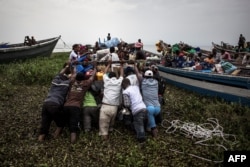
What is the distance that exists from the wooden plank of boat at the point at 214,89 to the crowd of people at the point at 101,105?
10.7 ft

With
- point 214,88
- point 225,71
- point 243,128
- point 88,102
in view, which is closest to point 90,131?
A: point 88,102

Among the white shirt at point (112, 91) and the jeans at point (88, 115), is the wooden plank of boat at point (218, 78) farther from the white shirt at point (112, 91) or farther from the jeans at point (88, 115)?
the jeans at point (88, 115)

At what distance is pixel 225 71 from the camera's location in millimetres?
9773

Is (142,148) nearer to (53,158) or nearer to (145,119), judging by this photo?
(145,119)

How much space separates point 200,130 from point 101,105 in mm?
2780

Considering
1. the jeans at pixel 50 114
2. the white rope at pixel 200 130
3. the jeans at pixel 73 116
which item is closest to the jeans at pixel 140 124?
the white rope at pixel 200 130

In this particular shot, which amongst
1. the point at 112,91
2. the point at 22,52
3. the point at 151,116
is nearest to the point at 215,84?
the point at 151,116

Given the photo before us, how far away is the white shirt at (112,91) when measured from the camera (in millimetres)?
6246

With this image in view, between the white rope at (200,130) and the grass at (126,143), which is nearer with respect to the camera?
the grass at (126,143)

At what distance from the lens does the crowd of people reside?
5.92m

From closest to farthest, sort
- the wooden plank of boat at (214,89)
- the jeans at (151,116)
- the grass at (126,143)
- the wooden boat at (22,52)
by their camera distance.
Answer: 1. the grass at (126,143)
2. the jeans at (151,116)
3. the wooden plank of boat at (214,89)
4. the wooden boat at (22,52)

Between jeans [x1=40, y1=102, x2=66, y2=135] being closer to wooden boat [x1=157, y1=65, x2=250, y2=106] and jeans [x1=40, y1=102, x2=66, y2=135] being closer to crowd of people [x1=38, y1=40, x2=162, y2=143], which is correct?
crowd of people [x1=38, y1=40, x2=162, y2=143]

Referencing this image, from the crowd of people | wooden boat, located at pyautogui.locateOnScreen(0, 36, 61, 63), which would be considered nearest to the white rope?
the crowd of people

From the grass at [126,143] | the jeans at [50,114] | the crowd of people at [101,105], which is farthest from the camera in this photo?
the crowd of people at [101,105]
